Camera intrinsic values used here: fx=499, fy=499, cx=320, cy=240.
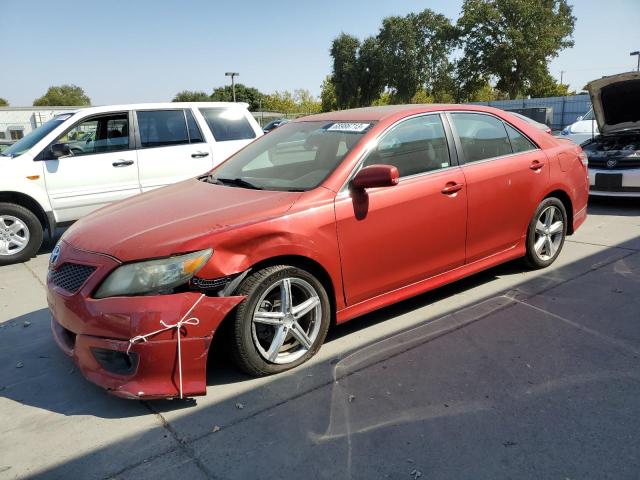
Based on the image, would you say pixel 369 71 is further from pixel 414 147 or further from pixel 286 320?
pixel 286 320

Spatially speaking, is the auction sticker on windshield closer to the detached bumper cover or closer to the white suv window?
the detached bumper cover

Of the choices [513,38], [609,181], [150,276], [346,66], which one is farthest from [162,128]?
[346,66]

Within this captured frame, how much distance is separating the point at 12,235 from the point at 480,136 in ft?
17.8

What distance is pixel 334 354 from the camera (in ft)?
10.8

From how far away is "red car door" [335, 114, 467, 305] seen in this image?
3.25m

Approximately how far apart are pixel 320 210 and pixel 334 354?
970 mm

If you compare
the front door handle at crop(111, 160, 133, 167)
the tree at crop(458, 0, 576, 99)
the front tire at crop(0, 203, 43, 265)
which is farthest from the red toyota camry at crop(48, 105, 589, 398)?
the tree at crop(458, 0, 576, 99)

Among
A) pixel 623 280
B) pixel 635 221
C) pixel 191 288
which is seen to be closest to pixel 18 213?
pixel 191 288

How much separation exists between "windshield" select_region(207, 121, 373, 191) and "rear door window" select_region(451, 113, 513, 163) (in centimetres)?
87

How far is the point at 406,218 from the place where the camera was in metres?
3.46

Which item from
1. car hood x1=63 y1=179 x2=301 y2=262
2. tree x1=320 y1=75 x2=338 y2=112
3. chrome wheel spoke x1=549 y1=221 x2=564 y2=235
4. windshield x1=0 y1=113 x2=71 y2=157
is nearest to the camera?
car hood x1=63 y1=179 x2=301 y2=262

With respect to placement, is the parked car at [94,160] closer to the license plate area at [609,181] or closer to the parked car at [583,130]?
the license plate area at [609,181]

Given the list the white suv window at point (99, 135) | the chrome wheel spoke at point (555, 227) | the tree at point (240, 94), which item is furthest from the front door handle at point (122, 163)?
the tree at point (240, 94)

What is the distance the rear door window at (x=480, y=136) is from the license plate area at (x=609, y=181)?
3.94 meters
